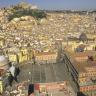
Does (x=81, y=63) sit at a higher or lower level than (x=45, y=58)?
higher

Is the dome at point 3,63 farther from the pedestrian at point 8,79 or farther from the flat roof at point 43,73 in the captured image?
the pedestrian at point 8,79

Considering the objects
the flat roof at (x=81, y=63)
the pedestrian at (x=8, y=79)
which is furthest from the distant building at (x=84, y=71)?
the pedestrian at (x=8, y=79)

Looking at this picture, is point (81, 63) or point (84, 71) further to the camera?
point (81, 63)

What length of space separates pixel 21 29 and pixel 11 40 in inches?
406

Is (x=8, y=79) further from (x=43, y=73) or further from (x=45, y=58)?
(x=45, y=58)

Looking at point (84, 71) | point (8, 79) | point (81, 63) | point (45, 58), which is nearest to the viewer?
point (8, 79)

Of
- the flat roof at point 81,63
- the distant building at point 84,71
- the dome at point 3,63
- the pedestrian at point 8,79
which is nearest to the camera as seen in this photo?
the distant building at point 84,71

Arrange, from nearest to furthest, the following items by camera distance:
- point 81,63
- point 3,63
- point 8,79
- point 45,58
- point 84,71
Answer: point 8,79
point 84,71
point 3,63
point 81,63
point 45,58

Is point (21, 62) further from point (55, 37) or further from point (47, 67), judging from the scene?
point (55, 37)

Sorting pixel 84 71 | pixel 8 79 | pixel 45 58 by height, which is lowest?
pixel 45 58

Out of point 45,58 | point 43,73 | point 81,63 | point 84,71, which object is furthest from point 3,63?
point 84,71

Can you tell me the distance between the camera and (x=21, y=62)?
99.4ft

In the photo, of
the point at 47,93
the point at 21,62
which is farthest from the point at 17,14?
the point at 47,93

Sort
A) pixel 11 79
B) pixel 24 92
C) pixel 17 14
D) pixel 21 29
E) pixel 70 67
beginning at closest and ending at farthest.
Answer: pixel 24 92 → pixel 11 79 → pixel 70 67 → pixel 21 29 → pixel 17 14
